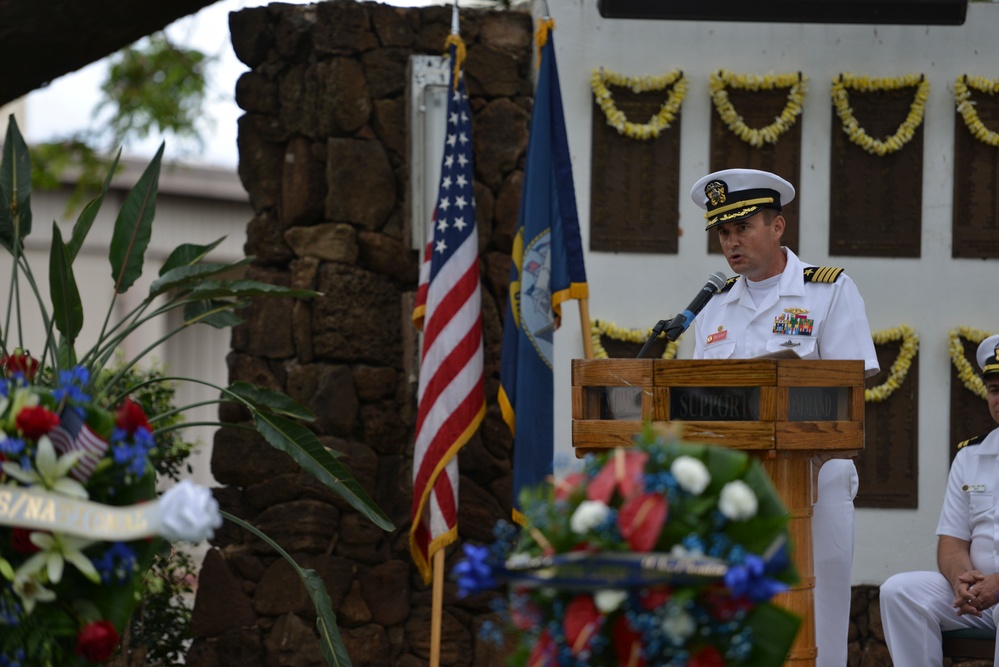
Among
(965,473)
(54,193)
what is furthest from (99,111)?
(965,473)

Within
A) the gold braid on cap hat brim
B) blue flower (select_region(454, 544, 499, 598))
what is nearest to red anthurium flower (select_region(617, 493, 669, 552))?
blue flower (select_region(454, 544, 499, 598))

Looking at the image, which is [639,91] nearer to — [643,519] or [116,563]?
[116,563]

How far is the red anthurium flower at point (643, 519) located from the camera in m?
2.35

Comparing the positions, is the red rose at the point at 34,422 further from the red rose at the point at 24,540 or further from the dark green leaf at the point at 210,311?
the dark green leaf at the point at 210,311

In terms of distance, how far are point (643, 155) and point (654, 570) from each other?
4479 millimetres

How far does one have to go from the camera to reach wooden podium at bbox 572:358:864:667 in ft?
11.6

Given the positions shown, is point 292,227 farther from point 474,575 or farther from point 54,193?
point 54,193

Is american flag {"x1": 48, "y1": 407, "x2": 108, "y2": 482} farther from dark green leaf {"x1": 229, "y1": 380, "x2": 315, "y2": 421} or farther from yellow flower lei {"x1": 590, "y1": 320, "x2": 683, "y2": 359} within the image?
yellow flower lei {"x1": 590, "y1": 320, "x2": 683, "y2": 359}

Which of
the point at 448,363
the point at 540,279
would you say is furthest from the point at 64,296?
the point at 540,279

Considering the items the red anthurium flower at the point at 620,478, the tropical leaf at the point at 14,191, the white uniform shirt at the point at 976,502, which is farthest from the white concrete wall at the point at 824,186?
the red anthurium flower at the point at 620,478

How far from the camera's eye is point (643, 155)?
6.56 metres

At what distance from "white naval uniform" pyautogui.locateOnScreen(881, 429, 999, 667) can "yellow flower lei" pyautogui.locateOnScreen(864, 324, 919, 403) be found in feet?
3.74

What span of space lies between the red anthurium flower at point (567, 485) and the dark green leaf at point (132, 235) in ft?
10.6

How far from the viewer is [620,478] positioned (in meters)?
2.43
